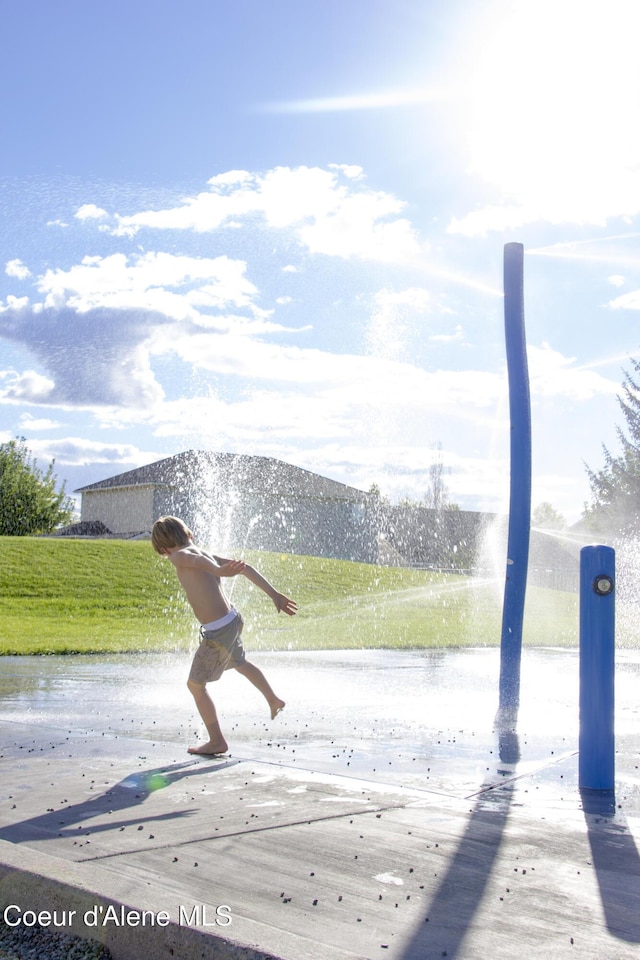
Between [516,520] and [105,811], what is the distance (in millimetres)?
4695

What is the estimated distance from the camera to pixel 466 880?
3566 mm

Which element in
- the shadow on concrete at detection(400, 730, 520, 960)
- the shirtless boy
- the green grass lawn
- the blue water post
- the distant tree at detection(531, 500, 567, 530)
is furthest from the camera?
the distant tree at detection(531, 500, 567, 530)

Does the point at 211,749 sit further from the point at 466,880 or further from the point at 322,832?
the point at 466,880

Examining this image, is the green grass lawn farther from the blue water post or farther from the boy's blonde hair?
the blue water post

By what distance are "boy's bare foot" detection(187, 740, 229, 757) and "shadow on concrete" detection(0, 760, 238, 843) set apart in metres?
0.32

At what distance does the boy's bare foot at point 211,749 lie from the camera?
5.86 metres

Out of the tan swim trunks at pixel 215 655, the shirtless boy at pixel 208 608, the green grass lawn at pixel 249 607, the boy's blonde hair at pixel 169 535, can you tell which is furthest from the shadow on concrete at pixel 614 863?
the green grass lawn at pixel 249 607

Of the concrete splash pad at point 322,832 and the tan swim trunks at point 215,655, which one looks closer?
the concrete splash pad at point 322,832

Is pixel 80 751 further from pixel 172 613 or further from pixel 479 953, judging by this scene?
pixel 172 613

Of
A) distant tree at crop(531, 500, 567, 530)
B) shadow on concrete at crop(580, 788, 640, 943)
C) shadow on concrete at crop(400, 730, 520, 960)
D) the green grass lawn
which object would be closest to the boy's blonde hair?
shadow on concrete at crop(400, 730, 520, 960)

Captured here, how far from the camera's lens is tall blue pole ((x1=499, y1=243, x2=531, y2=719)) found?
8.19m

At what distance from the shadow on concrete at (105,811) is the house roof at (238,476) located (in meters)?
43.9

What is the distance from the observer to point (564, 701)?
9008 millimetres

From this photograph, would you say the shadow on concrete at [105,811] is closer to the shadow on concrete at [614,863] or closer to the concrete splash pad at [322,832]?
the concrete splash pad at [322,832]
